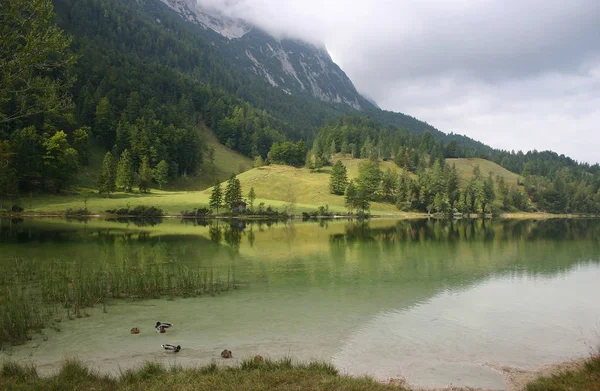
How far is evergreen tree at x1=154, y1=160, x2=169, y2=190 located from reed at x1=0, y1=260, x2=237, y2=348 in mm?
120798

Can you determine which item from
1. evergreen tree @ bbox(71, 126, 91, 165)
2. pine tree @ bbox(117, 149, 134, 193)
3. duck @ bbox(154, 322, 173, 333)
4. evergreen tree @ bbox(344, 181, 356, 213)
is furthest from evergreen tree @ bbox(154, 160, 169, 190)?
duck @ bbox(154, 322, 173, 333)

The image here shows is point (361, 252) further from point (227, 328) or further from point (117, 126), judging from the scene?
point (117, 126)

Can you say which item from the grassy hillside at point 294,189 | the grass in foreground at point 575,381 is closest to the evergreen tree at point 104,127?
the grassy hillside at point 294,189

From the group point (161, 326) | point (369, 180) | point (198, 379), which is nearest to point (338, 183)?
point (369, 180)

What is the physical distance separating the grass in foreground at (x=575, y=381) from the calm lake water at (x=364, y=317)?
1.99 meters

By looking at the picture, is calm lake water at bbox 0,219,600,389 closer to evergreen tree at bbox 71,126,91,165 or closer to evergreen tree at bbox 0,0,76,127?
evergreen tree at bbox 0,0,76,127

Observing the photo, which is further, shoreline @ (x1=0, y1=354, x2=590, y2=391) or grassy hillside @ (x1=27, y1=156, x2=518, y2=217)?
grassy hillside @ (x1=27, y1=156, x2=518, y2=217)

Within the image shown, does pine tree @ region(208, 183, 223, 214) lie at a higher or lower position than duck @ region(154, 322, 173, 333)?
higher

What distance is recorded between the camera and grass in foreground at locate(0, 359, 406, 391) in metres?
12.4

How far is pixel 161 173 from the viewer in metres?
154

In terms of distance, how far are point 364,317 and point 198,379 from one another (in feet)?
45.1

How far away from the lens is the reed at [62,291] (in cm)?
2017

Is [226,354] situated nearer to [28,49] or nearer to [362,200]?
[28,49]

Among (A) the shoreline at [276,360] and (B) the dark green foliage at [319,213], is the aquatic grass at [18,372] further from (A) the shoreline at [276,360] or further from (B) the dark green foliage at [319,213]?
(B) the dark green foliage at [319,213]
